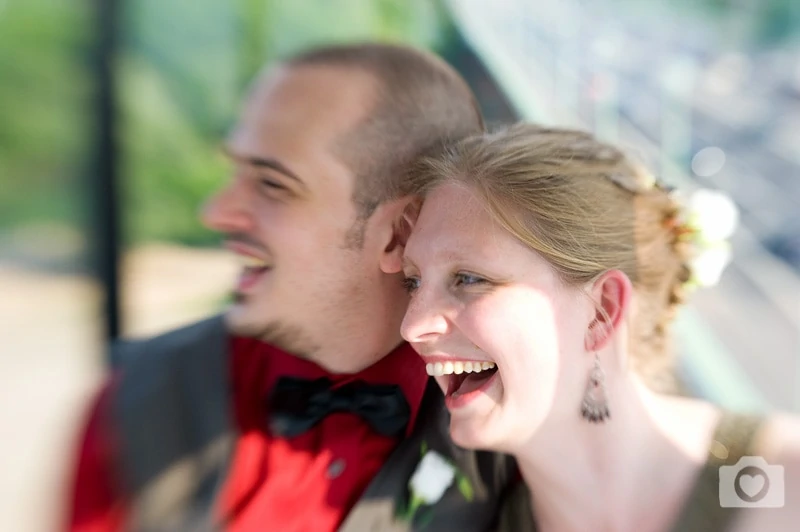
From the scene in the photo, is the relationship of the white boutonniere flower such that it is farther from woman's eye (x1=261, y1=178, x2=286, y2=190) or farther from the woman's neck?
woman's eye (x1=261, y1=178, x2=286, y2=190)

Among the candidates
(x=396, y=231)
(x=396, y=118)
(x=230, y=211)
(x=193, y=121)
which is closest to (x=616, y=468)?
(x=396, y=231)

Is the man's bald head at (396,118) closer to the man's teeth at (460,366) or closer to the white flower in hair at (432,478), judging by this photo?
the man's teeth at (460,366)

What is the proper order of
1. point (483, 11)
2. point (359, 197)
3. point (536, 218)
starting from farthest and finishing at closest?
point (483, 11)
point (359, 197)
point (536, 218)

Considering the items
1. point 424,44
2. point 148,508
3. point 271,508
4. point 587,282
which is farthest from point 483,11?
point 148,508

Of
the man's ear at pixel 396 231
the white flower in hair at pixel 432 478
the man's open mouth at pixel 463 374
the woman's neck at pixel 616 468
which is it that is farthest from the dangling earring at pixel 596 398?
the man's ear at pixel 396 231

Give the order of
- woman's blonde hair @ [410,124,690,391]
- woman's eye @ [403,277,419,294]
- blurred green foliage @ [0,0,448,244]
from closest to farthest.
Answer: woman's blonde hair @ [410,124,690,391], woman's eye @ [403,277,419,294], blurred green foliage @ [0,0,448,244]

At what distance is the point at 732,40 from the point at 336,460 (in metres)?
1.10

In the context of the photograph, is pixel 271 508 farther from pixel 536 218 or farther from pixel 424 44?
pixel 424 44

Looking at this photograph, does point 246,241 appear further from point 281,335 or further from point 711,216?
point 711,216

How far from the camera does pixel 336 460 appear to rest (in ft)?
3.92

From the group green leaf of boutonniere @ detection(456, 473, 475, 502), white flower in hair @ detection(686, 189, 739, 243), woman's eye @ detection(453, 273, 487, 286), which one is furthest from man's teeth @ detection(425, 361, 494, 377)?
white flower in hair @ detection(686, 189, 739, 243)

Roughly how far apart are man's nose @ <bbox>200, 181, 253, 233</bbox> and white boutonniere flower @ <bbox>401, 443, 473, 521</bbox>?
1.66 ft

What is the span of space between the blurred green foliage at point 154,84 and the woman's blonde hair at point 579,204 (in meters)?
0.29

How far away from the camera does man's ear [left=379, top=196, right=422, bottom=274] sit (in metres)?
1.14
